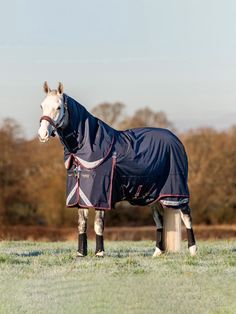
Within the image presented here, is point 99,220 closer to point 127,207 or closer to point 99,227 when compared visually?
point 99,227

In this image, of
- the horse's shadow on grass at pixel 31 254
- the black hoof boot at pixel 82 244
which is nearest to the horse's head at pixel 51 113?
the black hoof boot at pixel 82 244

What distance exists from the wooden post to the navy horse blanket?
33 centimetres

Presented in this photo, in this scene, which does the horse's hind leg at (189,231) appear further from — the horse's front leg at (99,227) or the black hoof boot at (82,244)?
the black hoof boot at (82,244)

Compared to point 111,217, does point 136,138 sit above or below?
above

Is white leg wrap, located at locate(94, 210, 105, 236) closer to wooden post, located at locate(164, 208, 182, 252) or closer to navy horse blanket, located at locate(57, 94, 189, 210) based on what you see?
navy horse blanket, located at locate(57, 94, 189, 210)

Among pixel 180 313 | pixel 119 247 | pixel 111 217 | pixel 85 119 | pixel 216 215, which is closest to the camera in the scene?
pixel 180 313

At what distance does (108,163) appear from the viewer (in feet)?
40.3

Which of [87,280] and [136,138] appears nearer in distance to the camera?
[87,280]

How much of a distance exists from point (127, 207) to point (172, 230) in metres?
26.9

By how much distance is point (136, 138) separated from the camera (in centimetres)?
1275

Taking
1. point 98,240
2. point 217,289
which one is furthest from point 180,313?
point 98,240

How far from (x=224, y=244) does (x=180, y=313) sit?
22.8ft

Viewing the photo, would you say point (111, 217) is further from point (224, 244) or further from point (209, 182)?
point (224, 244)

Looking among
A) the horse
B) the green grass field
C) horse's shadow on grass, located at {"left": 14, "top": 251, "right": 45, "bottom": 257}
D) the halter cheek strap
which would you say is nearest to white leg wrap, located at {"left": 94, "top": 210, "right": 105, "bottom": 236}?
the horse
